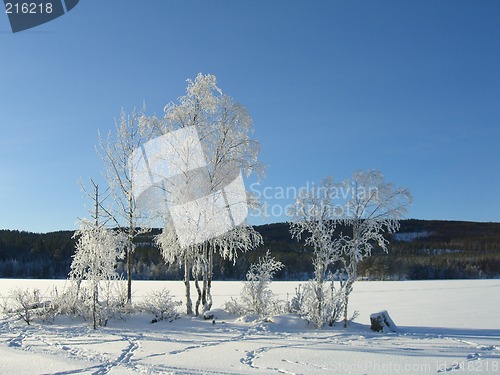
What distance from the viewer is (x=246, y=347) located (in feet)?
31.0

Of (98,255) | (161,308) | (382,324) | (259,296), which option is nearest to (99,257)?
(98,255)

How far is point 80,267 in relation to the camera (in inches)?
556

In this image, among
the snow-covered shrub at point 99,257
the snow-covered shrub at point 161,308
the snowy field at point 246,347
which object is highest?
the snow-covered shrub at point 99,257

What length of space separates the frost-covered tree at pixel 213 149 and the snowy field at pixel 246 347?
7.19ft

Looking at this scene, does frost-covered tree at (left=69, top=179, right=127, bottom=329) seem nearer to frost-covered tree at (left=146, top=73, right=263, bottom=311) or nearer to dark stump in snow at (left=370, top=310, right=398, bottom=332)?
frost-covered tree at (left=146, top=73, right=263, bottom=311)

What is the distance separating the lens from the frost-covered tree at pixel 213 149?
14.5 meters

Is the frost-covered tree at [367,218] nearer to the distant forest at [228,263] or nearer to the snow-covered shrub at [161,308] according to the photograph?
the snow-covered shrub at [161,308]

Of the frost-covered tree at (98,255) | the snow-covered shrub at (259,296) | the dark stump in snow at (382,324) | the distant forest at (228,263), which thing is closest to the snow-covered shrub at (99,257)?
the frost-covered tree at (98,255)

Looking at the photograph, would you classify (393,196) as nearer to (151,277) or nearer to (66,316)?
(66,316)

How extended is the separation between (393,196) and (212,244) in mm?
5861

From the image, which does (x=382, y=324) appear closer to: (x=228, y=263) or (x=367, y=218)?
(x=367, y=218)

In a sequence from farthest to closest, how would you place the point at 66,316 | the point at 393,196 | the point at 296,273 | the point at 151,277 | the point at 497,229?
the point at 497,229 → the point at 296,273 → the point at 151,277 → the point at 66,316 → the point at 393,196

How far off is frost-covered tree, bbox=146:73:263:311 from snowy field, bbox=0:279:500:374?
86.2 inches

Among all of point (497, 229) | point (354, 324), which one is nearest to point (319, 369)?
point (354, 324)
